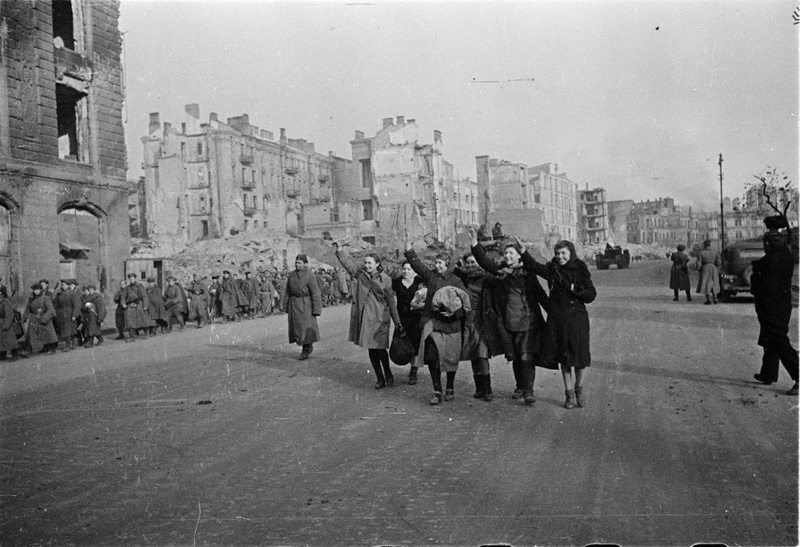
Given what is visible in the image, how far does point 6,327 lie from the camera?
45.0 ft

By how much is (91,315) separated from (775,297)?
14.3 m

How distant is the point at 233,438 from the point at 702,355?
25.2 feet

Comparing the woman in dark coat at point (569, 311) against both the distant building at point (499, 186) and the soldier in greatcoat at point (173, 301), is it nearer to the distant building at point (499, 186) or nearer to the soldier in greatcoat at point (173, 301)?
the soldier in greatcoat at point (173, 301)

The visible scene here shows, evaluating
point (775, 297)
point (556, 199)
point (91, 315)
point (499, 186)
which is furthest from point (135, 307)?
point (556, 199)

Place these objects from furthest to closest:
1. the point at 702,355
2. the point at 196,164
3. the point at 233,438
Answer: the point at 196,164, the point at 702,355, the point at 233,438

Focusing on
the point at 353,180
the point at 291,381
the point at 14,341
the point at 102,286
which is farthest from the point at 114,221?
the point at 353,180

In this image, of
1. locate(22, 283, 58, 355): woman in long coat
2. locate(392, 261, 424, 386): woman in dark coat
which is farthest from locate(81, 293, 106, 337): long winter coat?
locate(392, 261, 424, 386): woman in dark coat

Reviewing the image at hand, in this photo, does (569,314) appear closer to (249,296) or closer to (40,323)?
(40,323)

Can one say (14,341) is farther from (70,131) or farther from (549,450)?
(70,131)

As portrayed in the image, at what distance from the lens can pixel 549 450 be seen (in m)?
5.74

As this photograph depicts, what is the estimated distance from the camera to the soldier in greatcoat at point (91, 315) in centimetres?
1603

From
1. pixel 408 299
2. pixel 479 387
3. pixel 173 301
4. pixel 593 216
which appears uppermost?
pixel 593 216

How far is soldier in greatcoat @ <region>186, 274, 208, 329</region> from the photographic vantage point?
20.8m

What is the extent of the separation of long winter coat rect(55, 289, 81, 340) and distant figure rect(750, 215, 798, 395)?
14.3 m
